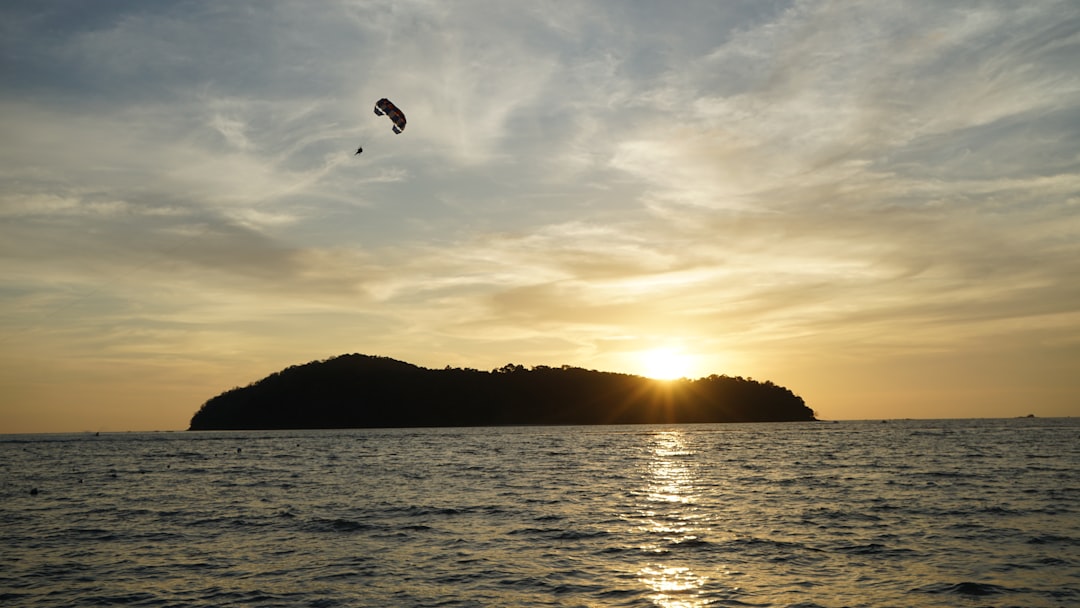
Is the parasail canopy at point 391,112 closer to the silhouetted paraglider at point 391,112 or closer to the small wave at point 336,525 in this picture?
the silhouetted paraglider at point 391,112

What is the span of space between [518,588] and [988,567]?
60.1 feet

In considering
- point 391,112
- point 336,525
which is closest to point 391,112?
point 391,112

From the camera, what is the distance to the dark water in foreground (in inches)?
1030

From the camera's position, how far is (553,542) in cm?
3544

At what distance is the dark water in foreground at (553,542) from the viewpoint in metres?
26.2

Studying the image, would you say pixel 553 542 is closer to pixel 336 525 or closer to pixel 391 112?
pixel 336 525

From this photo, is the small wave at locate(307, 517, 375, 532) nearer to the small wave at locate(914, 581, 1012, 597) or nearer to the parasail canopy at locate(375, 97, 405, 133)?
the small wave at locate(914, 581, 1012, 597)

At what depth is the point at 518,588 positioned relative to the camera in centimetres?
2667

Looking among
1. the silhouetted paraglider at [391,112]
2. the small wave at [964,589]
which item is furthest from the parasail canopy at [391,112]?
the small wave at [964,589]

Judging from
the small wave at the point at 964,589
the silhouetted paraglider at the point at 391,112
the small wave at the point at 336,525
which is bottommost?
the small wave at the point at 964,589

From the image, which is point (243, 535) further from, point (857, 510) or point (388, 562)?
point (857, 510)

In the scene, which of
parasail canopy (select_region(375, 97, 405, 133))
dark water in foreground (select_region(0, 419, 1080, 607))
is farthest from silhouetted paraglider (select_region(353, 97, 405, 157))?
dark water in foreground (select_region(0, 419, 1080, 607))

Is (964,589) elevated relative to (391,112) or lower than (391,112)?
lower

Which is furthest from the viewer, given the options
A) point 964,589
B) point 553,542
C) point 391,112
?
point 391,112
